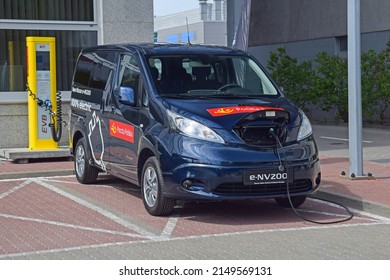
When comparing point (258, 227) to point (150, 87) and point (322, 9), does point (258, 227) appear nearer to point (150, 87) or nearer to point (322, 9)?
point (150, 87)

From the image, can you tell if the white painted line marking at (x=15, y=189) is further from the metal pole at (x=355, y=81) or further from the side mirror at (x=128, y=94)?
the metal pole at (x=355, y=81)

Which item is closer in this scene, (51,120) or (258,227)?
(258,227)

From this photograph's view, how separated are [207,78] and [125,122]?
1.14 m

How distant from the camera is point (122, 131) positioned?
1041 cm

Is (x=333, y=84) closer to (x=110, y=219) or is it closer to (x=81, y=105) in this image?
(x=81, y=105)

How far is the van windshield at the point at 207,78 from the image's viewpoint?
9961 mm

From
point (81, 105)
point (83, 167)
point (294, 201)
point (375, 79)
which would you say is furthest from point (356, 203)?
point (375, 79)

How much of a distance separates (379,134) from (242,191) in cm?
1303

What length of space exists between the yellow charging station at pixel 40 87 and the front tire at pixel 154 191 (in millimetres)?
5835

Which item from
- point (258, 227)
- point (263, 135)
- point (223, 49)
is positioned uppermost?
point (223, 49)

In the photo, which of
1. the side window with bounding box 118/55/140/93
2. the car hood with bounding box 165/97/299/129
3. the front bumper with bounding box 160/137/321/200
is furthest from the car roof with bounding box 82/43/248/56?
the front bumper with bounding box 160/137/321/200

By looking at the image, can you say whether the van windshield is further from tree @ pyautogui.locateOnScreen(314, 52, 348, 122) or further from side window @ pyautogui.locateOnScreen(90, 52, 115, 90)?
tree @ pyautogui.locateOnScreen(314, 52, 348, 122)

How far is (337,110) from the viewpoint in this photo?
85.3ft
